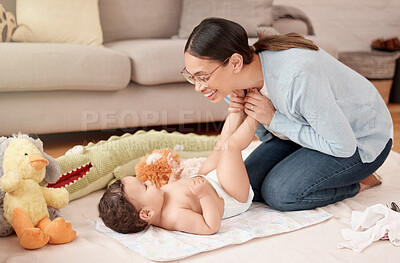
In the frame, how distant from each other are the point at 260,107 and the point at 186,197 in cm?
38

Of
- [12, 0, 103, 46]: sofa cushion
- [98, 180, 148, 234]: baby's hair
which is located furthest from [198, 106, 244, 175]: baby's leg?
[12, 0, 103, 46]: sofa cushion

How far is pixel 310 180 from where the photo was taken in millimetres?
1460

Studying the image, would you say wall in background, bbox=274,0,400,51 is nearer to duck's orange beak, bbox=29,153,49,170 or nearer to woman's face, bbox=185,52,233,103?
woman's face, bbox=185,52,233,103

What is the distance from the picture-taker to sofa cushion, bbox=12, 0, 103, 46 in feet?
7.88

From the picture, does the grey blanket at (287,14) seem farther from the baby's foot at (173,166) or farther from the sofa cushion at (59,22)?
the baby's foot at (173,166)

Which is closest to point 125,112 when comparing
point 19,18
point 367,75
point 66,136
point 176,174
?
point 66,136

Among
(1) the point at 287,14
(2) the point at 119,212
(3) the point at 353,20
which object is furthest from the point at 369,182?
(3) the point at 353,20

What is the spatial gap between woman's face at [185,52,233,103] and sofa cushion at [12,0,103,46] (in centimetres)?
144

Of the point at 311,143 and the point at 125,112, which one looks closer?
the point at 311,143

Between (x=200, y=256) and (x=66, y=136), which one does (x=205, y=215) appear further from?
(x=66, y=136)

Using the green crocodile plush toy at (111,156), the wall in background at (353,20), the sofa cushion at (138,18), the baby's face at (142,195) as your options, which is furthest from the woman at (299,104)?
the wall in background at (353,20)

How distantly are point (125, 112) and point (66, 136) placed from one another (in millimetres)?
425

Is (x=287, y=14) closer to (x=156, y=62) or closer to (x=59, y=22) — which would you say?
(x=156, y=62)

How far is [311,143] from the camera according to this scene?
55.2 inches
